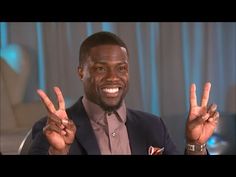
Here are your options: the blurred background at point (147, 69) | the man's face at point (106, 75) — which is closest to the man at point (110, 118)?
the man's face at point (106, 75)

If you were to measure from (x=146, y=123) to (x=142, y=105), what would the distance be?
0.42 metres

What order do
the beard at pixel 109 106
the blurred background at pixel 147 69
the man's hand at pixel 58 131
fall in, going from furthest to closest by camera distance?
the blurred background at pixel 147 69, the beard at pixel 109 106, the man's hand at pixel 58 131

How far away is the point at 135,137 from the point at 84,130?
0.12 metres

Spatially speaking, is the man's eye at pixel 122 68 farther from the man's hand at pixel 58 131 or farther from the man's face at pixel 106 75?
the man's hand at pixel 58 131

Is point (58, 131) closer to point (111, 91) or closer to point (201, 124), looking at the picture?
point (111, 91)

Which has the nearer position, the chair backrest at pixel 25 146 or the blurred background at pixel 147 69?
the chair backrest at pixel 25 146

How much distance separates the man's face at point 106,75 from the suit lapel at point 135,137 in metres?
0.05

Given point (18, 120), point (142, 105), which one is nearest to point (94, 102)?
point (142, 105)

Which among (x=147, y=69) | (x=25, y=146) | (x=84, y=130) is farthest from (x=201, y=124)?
(x=147, y=69)

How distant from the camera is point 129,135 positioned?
3.11ft

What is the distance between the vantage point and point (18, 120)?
1.50 m

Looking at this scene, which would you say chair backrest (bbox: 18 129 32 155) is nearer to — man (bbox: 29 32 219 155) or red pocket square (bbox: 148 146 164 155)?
man (bbox: 29 32 219 155)

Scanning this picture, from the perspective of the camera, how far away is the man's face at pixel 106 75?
3.09 feet

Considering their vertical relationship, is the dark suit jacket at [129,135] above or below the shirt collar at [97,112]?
below
